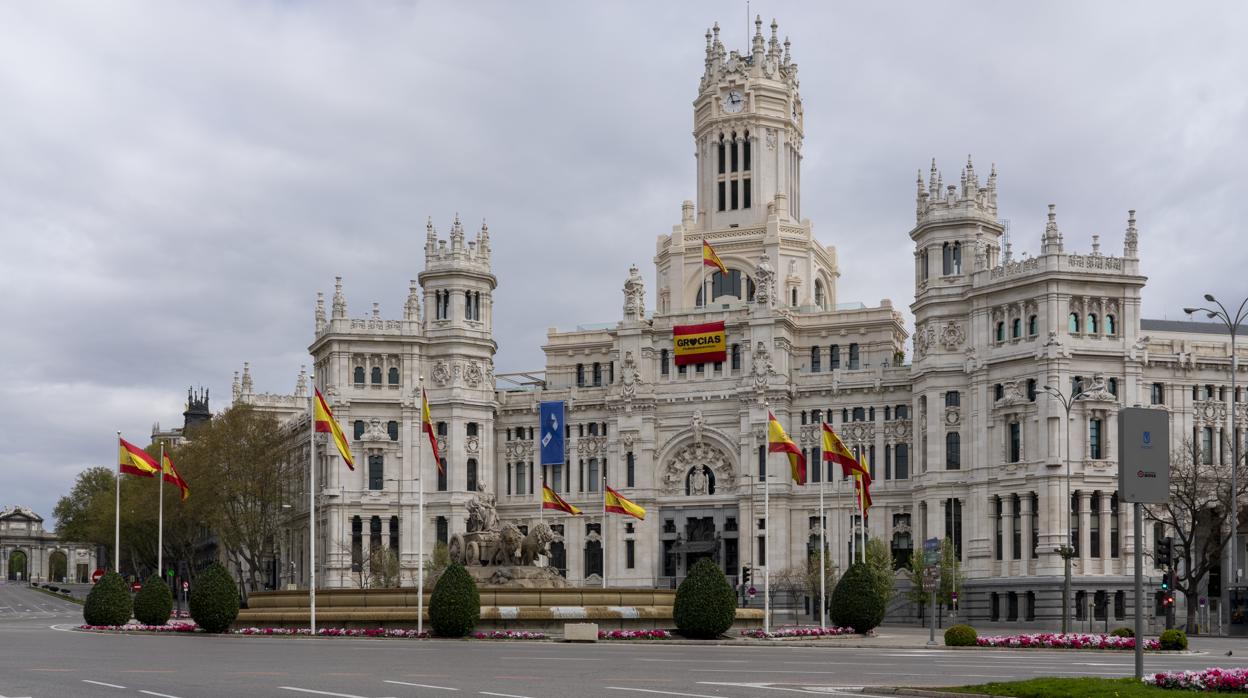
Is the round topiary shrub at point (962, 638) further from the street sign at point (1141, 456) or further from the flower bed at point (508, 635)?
the street sign at point (1141, 456)

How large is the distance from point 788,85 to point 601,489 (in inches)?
1596

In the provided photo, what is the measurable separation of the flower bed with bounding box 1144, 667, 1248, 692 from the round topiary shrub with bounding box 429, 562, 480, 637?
3781 centimetres

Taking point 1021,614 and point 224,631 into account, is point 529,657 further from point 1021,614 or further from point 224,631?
point 1021,614

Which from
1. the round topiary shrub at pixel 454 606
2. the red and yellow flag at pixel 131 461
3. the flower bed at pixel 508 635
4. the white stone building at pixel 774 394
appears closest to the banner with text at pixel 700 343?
the white stone building at pixel 774 394

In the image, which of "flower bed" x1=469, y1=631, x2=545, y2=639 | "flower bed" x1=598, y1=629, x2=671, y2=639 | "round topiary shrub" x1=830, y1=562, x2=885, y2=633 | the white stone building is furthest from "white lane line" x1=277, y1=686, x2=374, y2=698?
the white stone building

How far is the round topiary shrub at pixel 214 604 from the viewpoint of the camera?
73.8 meters

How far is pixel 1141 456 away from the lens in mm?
30984

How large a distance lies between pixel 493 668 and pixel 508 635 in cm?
2517

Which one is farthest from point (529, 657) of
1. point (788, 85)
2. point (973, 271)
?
point (788, 85)

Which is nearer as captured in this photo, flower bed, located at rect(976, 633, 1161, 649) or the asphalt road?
the asphalt road

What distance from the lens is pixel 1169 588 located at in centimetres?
6869

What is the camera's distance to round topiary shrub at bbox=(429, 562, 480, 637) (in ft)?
217

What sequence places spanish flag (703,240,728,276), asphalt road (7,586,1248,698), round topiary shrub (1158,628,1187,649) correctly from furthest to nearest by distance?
spanish flag (703,240,728,276)
round topiary shrub (1158,628,1187,649)
asphalt road (7,586,1248,698)

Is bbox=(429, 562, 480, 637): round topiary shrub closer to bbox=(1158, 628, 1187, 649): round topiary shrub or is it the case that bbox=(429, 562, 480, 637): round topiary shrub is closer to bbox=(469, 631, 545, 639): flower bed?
bbox=(469, 631, 545, 639): flower bed
